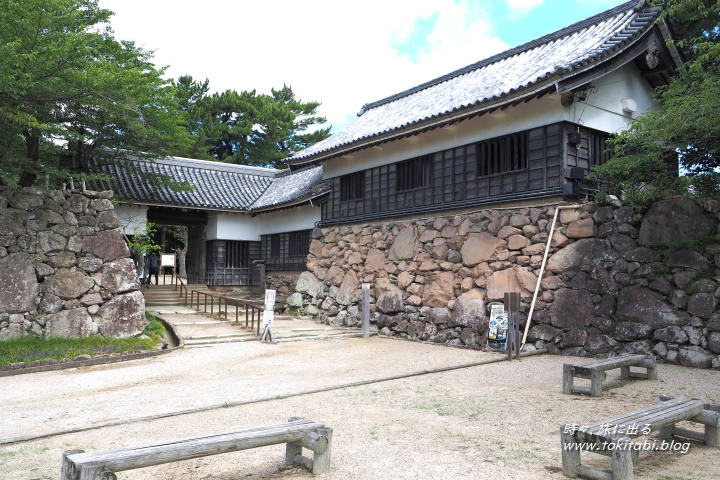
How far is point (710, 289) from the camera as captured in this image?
8.54 meters

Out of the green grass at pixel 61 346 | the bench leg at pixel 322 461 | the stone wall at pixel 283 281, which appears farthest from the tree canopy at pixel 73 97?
the bench leg at pixel 322 461

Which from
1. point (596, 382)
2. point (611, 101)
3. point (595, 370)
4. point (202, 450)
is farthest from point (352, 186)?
point (202, 450)

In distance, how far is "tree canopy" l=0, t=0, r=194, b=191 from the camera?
9516 mm

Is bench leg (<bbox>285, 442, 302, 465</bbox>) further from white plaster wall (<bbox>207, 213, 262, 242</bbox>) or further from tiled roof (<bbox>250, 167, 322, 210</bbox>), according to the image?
white plaster wall (<bbox>207, 213, 262, 242</bbox>)

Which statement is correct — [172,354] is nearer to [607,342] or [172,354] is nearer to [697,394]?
[607,342]

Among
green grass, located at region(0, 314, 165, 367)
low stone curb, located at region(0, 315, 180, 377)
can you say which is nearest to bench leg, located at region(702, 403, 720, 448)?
low stone curb, located at region(0, 315, 180, 377)

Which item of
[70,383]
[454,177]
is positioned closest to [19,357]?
[70,383]

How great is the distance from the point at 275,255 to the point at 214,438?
676 inches

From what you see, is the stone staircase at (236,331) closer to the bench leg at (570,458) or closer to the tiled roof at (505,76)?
the tiled roof at (505,76)

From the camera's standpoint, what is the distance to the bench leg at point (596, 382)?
22.1ft

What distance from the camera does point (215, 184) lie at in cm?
2186

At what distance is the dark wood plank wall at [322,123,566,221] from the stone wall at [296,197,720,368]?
55 cm

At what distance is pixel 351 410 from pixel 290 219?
14.3 metres

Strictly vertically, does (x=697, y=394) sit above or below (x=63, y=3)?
below
